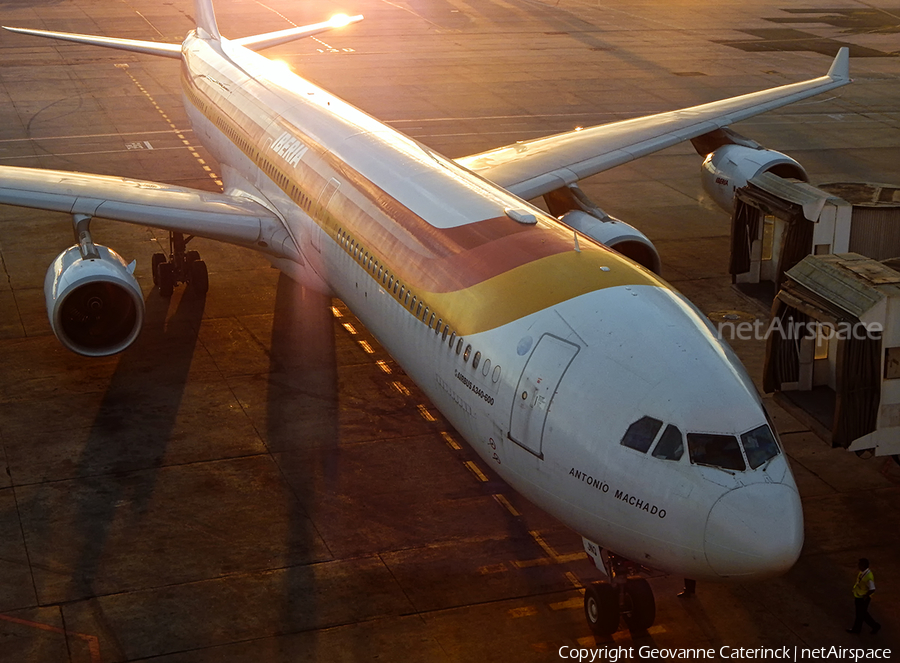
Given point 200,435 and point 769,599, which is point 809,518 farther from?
point 200,435

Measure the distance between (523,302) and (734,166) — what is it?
1455cm

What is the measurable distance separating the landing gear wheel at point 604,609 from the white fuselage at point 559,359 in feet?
3.67

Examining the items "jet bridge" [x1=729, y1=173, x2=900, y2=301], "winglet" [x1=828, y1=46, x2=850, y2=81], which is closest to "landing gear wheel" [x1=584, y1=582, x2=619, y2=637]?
"jet bridge" [x1=729, y1=173, x2=900, y2=301]

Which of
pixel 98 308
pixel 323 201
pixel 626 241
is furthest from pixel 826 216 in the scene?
pixel 98 308

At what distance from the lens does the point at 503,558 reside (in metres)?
17.7

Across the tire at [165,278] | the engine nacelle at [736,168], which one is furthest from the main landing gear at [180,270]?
the engine nacelle at [736,168]

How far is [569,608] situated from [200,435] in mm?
8531

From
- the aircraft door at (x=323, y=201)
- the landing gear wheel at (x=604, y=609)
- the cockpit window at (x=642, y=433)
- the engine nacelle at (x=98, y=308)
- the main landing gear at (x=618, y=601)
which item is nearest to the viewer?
the cockpit window at (x=642, y=433)

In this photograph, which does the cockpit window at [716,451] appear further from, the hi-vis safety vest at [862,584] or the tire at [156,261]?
the tire at [156,261]

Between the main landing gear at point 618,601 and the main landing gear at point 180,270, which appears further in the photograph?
the main landing gear at point 180,270

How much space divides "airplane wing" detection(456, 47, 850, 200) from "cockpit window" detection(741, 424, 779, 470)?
43.2 feet

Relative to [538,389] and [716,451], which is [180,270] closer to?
[538,389]

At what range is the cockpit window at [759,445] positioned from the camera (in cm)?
1357

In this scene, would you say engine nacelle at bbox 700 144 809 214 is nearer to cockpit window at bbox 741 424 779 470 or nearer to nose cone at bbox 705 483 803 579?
cockpit window at bbox 741 424 779 470
